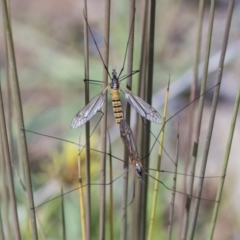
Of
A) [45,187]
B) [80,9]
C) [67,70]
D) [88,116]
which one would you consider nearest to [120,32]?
[67,70]

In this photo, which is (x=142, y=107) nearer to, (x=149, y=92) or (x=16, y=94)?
(x=149, y=92)

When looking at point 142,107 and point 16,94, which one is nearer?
point 16,94

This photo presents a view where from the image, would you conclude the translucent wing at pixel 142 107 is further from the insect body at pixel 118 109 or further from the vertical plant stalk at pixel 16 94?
the vertical plant stalk at pixel 16 94

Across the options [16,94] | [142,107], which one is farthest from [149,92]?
[16,94]

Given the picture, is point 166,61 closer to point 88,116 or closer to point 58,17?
point 58,17

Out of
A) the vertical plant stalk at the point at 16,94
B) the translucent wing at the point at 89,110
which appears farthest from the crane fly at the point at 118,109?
the vertical plant stalk at the point at 16,94

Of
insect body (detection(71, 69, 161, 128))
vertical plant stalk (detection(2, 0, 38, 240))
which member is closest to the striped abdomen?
insect body (detection(71, 69, 161, 128))

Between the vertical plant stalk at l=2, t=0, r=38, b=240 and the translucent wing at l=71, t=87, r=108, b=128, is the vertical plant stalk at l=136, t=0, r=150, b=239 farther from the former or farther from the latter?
the vertical plant stalk at l=2, t=0, r=38, b=240

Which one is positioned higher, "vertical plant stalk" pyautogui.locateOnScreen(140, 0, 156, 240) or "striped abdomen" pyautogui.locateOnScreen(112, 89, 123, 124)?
"striped abdomen" pyautogui.locateOnScreen(112, 89, 123, 124)
